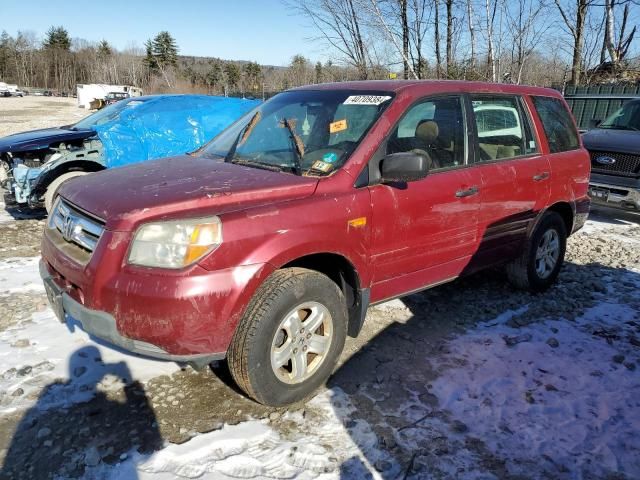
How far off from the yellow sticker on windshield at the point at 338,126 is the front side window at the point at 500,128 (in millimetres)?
1165

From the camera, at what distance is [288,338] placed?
9.41 feet

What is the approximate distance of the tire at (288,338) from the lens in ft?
8.70

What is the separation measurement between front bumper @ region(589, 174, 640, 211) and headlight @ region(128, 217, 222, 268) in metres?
6.88

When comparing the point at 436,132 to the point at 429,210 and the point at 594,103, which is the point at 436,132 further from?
the point at 594,103

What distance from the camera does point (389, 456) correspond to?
2592 mm

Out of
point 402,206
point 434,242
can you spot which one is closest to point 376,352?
point 434,242

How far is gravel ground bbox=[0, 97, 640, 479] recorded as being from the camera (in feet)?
8.29

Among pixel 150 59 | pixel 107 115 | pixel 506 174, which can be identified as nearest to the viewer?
pixel 506 174

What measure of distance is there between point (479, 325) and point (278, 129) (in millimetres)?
2320

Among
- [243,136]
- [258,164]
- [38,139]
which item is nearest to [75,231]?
[258,164]

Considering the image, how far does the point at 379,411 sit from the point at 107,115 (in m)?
6.76

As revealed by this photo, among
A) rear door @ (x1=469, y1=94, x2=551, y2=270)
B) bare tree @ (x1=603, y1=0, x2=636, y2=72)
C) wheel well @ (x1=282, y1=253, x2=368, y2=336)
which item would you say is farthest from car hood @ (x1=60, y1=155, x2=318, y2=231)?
bare tree @ (x1=603, y1=0, x2=636, y2=72)

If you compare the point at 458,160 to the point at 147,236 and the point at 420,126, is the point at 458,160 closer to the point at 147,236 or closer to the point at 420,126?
the point at 420,126

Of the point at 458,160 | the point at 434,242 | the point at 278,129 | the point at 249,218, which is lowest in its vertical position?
the point at 434,242
